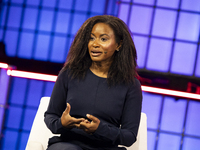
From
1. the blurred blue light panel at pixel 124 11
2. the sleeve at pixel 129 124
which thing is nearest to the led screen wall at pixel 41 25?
the blurred blue light panel at pixel 124 11

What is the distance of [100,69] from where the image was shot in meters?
1.72

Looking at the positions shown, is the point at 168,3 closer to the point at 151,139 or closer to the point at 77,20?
the point at 77,20

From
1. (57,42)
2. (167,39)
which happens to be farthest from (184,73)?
(57,42)

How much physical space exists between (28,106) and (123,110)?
7.43 ft

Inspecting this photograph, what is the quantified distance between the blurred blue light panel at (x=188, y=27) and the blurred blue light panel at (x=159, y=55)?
19cm

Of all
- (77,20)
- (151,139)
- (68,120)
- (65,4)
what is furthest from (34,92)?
(68,120)

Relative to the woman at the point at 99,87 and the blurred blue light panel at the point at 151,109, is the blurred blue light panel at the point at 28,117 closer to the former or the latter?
the blurred blue light panel at the point at 151,109

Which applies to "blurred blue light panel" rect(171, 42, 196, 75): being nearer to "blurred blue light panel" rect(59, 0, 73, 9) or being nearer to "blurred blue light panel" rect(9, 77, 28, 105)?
"blurred blue light panel" rect(59, 0, 73, 9)

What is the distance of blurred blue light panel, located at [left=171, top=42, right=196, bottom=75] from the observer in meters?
3.46

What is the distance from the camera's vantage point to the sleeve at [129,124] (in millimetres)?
1523

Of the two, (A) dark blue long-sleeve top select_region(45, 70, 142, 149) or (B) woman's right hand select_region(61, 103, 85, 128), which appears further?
(A) dark blue long-sleeve top select_region(45, 70, 142, 149)

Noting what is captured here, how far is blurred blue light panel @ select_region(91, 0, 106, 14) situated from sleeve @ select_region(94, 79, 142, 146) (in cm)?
191

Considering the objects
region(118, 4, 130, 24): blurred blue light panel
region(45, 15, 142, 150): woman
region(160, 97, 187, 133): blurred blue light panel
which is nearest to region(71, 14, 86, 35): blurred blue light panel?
region(118, 4, 130, 24): blurred blue light panel

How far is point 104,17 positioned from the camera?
1.66m
